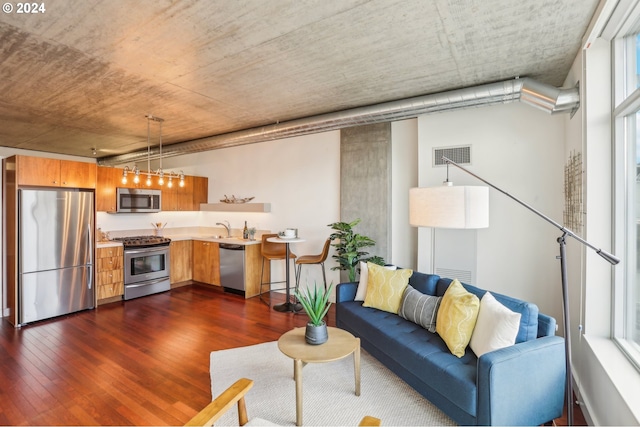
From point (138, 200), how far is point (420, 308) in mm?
5258

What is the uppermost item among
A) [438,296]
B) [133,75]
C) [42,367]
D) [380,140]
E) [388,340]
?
[133,75]

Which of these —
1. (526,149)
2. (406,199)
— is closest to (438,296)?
(406,199)

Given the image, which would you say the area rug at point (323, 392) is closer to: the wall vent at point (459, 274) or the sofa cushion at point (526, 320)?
the sofa cushion at point (526, 320)

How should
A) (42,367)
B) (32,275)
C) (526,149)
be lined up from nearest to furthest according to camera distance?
(42,367) → (526,149) → (32,275)

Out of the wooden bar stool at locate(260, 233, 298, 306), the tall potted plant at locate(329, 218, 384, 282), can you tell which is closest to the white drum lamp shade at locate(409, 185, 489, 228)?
the tall potted plant at locate(329, 218, 384, 282)

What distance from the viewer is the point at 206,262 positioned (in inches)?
238

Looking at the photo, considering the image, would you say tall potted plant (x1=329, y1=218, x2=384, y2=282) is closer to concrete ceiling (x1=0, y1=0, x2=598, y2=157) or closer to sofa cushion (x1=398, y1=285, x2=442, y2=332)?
sofa cushion (x1=398, y1=285, x2=442, y2=332)

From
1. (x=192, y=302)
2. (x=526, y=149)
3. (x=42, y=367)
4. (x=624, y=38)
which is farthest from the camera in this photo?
(x=192, y=302)

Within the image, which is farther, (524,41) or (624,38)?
(524,41)

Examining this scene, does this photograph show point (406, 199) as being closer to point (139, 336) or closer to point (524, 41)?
point (524, 41)

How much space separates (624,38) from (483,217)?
1.65 m

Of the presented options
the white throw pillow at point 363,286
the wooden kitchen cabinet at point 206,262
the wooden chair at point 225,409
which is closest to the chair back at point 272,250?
the wooden kitchen cabinet at point 206,262

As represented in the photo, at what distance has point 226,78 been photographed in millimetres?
3305

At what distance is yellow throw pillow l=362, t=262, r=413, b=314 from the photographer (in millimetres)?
3270
